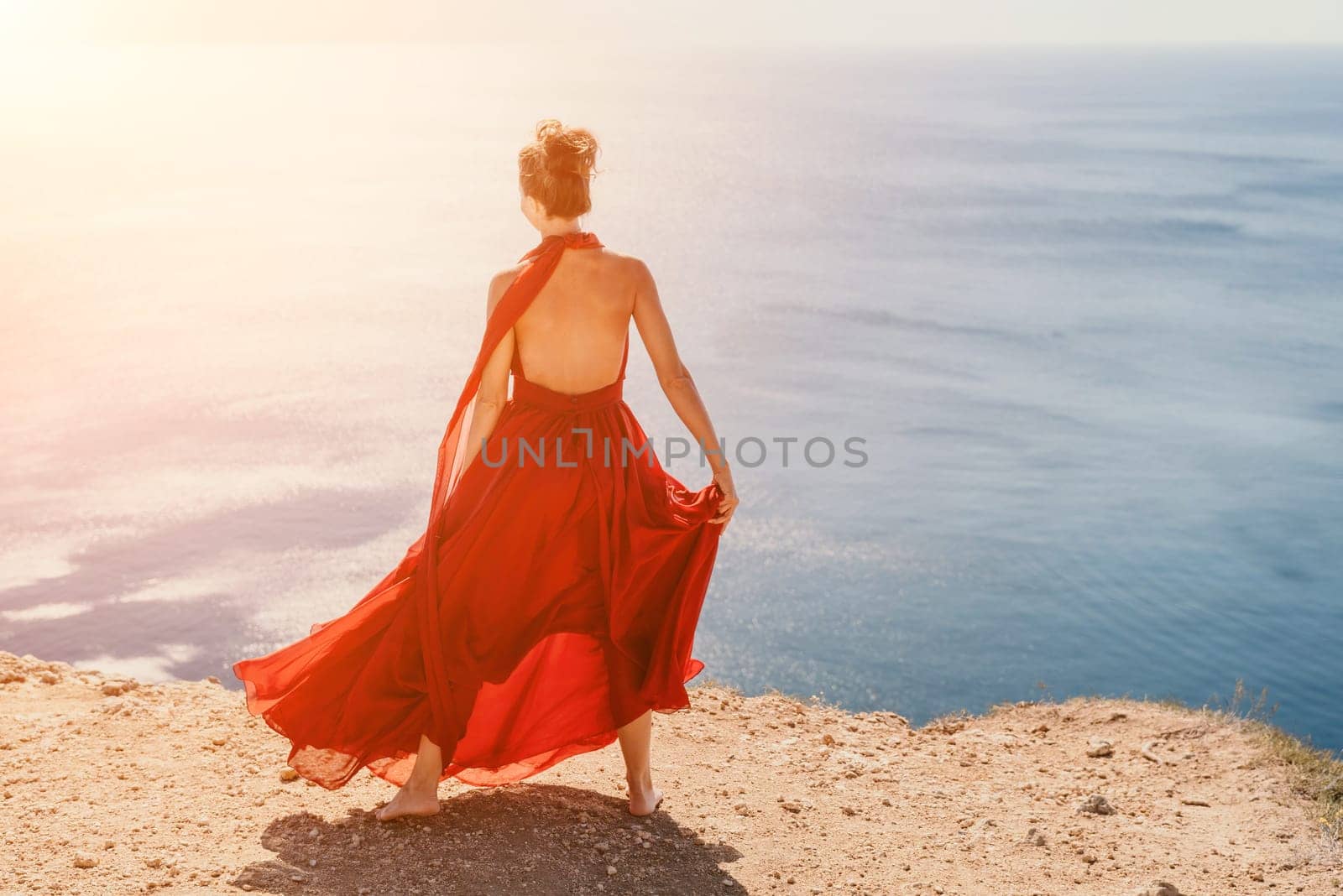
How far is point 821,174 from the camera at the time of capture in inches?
2576

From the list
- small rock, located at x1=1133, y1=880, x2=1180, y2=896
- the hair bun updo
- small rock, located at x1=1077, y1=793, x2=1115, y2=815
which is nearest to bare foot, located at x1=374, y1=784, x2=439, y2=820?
the hair bun updo

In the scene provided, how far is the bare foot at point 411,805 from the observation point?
423 centimetres

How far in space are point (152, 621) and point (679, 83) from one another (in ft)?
378

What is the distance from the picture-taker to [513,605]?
4.07 meters

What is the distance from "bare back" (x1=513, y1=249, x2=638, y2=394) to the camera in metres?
4.05

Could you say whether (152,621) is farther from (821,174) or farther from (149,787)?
(821,174)

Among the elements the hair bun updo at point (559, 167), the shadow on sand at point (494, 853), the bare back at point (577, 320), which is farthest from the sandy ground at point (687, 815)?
the hair bun updo at point (559, 167)

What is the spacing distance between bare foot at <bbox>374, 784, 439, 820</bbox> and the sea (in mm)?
2242

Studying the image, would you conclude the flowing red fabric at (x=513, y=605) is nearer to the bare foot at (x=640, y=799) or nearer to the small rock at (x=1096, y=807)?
the bare foot at (x=640, y=799)

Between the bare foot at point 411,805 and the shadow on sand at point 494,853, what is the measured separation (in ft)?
0.12

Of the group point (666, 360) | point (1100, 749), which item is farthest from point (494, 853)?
point (1100, 749)

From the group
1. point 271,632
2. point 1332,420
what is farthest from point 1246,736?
point 1332,420

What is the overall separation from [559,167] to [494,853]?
7.53 ft

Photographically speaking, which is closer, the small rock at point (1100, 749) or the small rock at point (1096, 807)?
the small rock at point (1096, 807)
